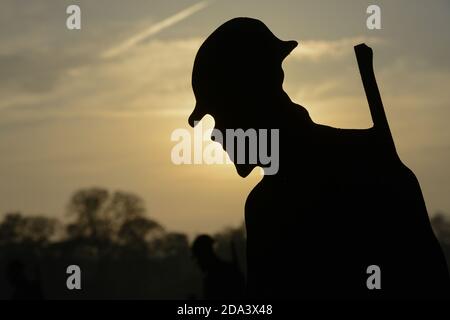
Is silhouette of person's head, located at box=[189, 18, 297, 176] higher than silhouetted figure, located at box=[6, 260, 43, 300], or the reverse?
silhouette of person's head, located at box=[189, 18, 297, 176]

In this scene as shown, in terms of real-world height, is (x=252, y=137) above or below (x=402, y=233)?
above

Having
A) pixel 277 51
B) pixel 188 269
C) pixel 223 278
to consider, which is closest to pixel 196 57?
pixel 277 51

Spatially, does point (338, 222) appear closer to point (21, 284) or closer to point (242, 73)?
point (242, 73)

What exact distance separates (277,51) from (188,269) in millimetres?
47021

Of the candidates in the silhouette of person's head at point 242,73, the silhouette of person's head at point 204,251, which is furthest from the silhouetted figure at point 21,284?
the silhouette of person's head at point 242,73

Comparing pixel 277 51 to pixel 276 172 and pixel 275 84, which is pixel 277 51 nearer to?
pixel 275 84

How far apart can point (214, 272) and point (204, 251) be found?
0.35m

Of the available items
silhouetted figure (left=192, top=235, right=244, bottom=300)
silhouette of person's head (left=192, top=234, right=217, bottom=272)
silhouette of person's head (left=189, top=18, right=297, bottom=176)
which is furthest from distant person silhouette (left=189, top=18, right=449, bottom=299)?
silhouette of person's head (left=192, top=234, right=217, bottom=272)

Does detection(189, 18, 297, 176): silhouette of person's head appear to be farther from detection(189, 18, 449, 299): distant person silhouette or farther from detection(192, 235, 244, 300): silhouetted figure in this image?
detection(192, 235, 244, 300): silhouetted figure

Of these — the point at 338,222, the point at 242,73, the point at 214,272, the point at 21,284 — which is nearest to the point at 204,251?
the point at 214,272

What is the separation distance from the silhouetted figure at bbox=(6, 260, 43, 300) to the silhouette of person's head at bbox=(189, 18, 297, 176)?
633 cm

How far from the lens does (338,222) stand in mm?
8695

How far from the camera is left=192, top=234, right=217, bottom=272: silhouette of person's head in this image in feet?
48.2

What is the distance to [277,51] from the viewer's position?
8992 mm
